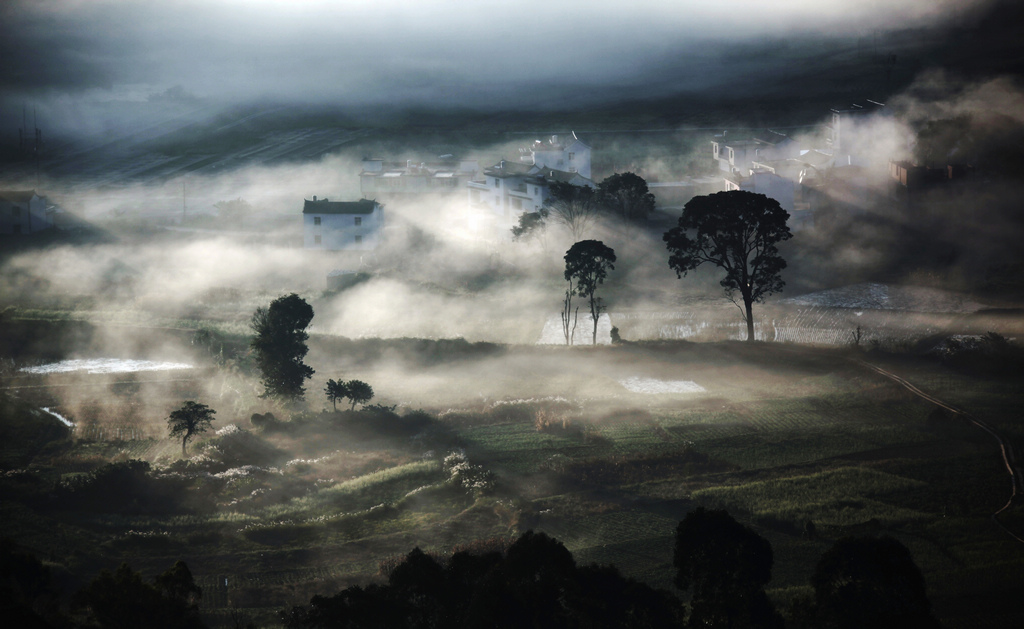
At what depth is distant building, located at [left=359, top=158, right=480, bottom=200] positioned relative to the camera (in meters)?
89.0

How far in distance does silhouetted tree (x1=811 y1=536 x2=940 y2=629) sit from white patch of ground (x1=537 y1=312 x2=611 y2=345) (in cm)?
3343

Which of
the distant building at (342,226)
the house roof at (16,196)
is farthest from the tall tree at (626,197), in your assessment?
the house roof at (16,196)

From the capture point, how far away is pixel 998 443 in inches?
1118

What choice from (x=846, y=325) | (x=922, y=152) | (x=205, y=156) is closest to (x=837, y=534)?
(x=846, y=325)

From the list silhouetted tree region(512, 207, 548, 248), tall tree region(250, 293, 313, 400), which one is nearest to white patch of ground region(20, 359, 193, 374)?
tall tree region(250, 293, 313, 400)

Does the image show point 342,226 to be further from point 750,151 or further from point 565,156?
point 750,151

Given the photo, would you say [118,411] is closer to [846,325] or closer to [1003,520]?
[1003,520]

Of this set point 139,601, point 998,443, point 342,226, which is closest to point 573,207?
point 342,226

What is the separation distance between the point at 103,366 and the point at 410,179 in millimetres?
47532

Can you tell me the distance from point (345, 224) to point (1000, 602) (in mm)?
62789

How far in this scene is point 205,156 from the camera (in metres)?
139

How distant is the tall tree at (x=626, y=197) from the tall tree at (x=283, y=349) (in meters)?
38.9

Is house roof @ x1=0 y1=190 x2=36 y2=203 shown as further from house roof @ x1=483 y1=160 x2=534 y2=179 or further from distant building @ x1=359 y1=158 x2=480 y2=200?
house roof @ x1=483 y1=160 x2=534 y2=179

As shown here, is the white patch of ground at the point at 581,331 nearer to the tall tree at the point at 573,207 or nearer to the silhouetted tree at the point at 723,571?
the tall tree at the point at 573,207
